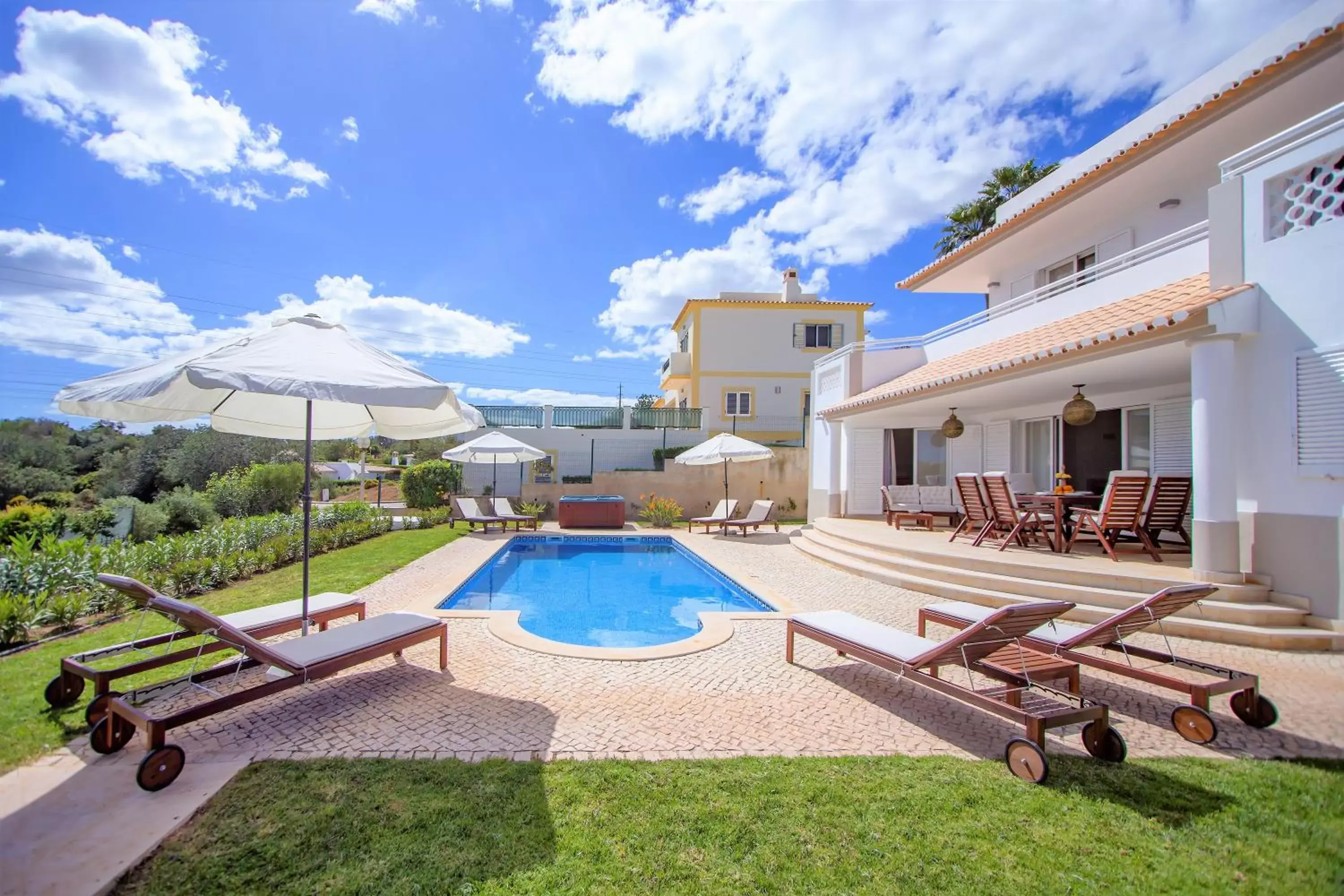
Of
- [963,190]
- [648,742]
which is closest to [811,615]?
[648,742]

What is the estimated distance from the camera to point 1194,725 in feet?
13.5

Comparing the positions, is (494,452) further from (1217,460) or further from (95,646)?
(1217,460)

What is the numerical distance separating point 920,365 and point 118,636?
54.5 ft

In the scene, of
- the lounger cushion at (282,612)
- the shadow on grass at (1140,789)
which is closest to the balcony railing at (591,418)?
the lounger cushion at (282,612)

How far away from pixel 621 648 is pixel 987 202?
27204mm

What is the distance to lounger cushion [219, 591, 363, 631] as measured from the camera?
5422 millimetres

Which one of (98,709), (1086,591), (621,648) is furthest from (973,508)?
(98,709)

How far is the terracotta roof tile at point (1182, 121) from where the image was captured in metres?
7.74

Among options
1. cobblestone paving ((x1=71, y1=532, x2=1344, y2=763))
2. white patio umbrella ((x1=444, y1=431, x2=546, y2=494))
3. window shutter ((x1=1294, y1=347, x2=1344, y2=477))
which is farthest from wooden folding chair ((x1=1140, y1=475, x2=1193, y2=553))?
white patio umbrella ((x1=444, y1=431, x2=546, y2=494))

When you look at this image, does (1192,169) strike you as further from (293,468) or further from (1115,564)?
(293,468)

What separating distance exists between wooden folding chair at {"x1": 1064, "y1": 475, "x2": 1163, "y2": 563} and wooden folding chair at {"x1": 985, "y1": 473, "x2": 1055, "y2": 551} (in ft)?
2.87

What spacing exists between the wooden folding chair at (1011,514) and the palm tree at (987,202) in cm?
1738

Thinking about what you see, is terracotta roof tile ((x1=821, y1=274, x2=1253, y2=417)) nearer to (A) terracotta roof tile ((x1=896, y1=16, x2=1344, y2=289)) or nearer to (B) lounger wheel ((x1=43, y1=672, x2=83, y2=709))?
(A) terracotta roof tile ((x1=896, y1=16, x2=1344, y2=289))

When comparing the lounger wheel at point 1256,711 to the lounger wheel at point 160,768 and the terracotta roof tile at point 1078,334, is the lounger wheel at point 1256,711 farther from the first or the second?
the lounger wheel at point 160,768
